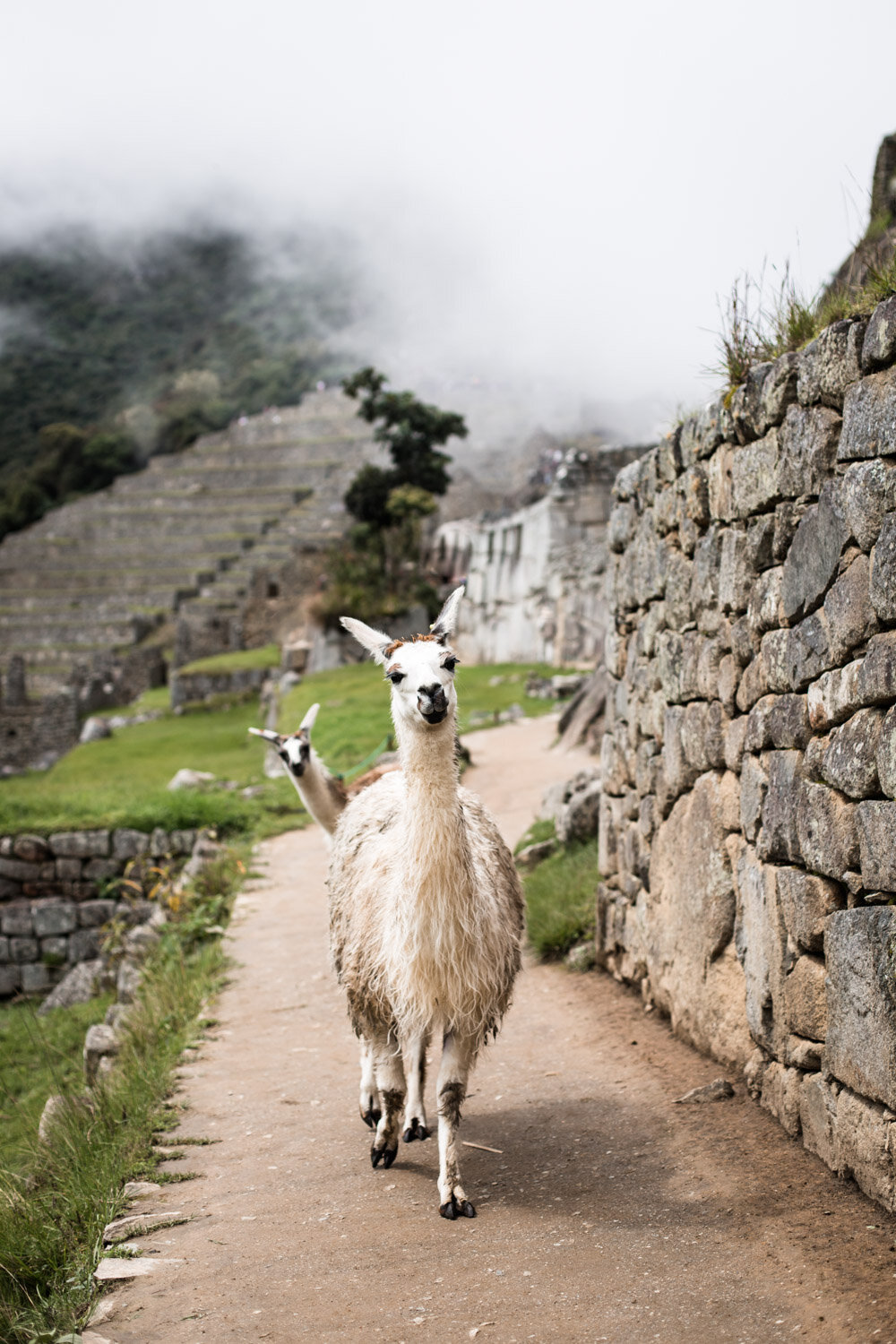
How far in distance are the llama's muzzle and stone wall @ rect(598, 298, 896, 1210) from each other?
1051 mm

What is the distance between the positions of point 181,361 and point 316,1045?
6936 cm

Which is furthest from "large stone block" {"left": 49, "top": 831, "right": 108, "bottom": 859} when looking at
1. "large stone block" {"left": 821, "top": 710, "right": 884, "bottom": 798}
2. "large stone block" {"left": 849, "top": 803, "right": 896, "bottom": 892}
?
"large stone block" {"left": 849, "top": 803, "right": 896, "bottom": 892}

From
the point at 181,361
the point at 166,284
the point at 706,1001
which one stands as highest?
the point at 166,284

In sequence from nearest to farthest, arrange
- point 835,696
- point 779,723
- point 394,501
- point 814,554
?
point 835,696 → point 814,554 → point 779,723 → point 394,501

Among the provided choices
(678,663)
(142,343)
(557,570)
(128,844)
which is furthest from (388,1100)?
(142,343)

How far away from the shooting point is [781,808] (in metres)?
3.56

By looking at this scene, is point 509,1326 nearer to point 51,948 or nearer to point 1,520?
point 51,948

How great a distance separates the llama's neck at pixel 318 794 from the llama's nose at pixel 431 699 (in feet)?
11.8

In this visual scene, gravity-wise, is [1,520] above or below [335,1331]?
above

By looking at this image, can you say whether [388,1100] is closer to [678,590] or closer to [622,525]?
[678,590]

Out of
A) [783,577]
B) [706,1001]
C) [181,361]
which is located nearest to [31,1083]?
[706,1001]

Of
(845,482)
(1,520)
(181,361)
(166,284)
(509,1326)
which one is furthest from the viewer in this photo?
(166,284)

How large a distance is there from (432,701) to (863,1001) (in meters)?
1.37

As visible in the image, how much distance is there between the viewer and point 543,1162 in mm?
3811
